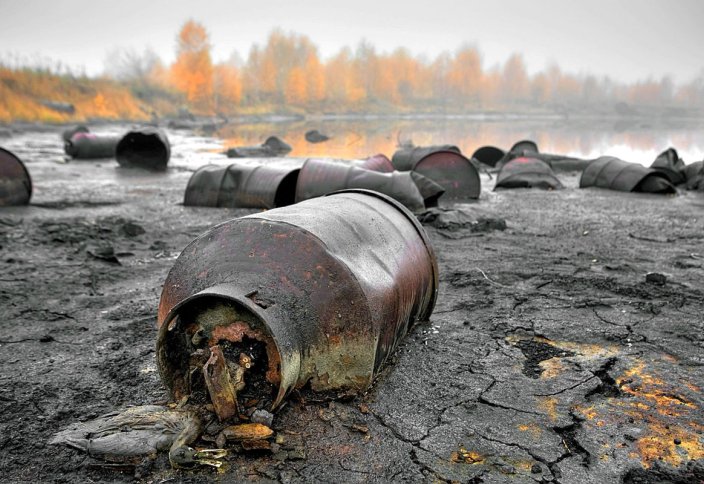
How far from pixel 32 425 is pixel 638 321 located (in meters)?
3.80

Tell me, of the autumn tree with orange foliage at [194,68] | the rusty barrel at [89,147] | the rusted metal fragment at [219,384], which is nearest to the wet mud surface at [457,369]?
the rusted metal fragment at [219,384]

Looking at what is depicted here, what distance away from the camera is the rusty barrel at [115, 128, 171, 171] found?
13414 millimetres

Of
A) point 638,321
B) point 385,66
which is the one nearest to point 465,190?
point 638,321

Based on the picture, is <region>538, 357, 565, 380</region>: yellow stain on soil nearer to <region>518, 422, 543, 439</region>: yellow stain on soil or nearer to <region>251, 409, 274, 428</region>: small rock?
<region>518, 422, 543, 439</region>: yellow stain on soil

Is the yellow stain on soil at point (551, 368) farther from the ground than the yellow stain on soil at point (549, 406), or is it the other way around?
the yellow stain on soil at point (551, 368)

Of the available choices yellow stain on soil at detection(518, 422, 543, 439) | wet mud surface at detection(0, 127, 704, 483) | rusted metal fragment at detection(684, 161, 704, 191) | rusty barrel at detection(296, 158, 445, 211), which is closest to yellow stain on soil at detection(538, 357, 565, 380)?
wet mud surface at detection(0, 127, 704, 483)

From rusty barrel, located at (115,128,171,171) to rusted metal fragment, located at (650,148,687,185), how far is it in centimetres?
1090

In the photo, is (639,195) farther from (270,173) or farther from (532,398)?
(532,398)

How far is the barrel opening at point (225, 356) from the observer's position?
7.97 feet

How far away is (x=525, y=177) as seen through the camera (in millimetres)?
11617

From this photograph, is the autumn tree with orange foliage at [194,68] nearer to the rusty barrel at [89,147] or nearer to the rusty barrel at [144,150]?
the rusty barrel at [89,147]

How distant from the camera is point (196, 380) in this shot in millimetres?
2566

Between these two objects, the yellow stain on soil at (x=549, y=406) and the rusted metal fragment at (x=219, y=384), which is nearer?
the rusted metal fragment at (x=219, y=384)

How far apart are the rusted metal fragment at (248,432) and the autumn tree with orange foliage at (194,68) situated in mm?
52135
